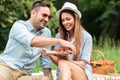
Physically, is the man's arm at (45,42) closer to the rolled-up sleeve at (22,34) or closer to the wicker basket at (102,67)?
the rolled-up sleeve at (22,34)

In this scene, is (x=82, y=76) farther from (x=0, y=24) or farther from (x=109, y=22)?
(x=109, y=22)

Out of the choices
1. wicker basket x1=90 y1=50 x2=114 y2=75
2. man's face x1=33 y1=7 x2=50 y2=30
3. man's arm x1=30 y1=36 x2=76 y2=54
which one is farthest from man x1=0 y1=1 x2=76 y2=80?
wicker basket x1=90 y1=50 x2=114 y2=75

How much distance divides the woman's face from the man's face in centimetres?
23

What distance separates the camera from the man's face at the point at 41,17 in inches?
271

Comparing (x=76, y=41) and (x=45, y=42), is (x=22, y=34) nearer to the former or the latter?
(x=45, y=42)

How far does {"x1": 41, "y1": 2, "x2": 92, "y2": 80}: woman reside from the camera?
6.67 m

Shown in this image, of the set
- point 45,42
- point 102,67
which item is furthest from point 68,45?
point 102,67

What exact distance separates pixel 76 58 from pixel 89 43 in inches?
10.3

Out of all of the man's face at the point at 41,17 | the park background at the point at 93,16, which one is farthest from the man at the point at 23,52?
the park background at the point at 93,16

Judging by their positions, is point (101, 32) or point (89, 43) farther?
point (101, 32)

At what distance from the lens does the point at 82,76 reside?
6680 millimetres

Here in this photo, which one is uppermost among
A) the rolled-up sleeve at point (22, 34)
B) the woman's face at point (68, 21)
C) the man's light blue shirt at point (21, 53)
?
the woman's face at point (68, 21)

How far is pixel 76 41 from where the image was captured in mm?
6906

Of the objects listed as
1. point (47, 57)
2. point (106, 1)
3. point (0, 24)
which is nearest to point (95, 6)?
point (106, 1)
